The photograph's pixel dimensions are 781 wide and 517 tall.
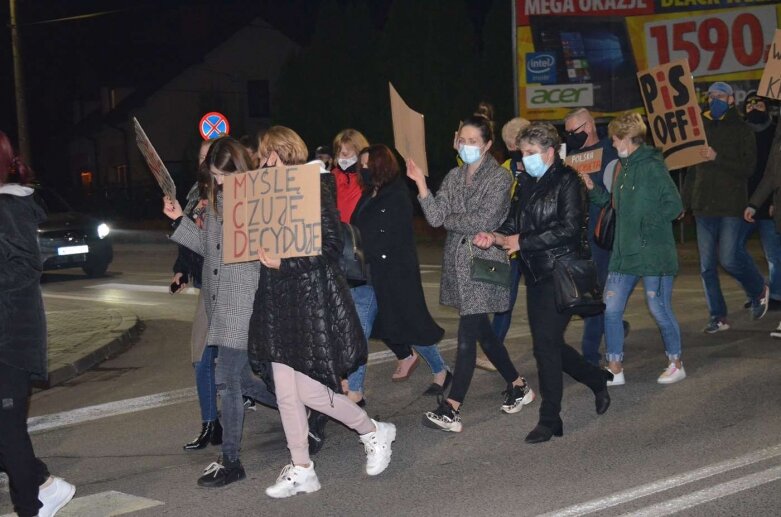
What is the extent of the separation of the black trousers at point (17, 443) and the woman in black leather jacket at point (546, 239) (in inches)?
107

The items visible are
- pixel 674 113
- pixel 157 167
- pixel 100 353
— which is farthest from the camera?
pixel 100 353

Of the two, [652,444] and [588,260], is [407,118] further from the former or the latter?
[652,444]

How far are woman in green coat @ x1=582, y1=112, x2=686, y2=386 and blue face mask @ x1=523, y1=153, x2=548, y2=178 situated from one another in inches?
51.3

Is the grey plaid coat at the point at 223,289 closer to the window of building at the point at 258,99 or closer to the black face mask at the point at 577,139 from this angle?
the black face mask at the point at 577,139

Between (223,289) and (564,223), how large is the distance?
1986 mm

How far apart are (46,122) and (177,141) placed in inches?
328

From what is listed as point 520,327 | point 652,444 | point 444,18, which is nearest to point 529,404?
point 652,444

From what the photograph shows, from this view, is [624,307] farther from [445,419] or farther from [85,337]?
[85,337]

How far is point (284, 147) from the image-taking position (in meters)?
5.89

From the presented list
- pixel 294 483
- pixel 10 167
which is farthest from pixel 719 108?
pixel 10 167

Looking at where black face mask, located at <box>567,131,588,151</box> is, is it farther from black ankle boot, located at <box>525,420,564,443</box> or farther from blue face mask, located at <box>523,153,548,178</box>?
black ankle boot, located at <box>525,420,564,443</box>

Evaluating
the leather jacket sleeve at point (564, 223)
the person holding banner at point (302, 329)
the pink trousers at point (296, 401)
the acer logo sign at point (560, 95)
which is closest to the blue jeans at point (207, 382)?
the person holding banner at point (302, 329)

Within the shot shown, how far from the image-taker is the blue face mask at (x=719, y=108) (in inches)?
386

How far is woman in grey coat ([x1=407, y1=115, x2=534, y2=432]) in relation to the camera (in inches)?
271
